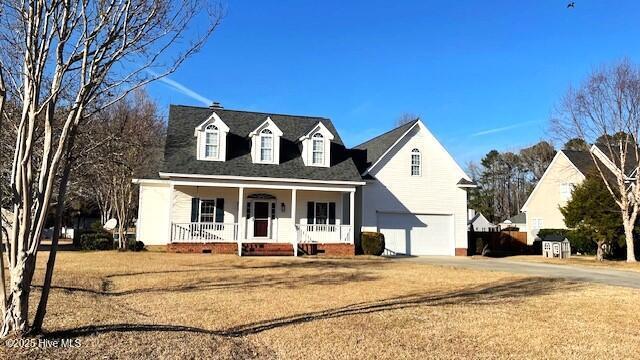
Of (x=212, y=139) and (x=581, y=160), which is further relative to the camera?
(x=581, y=160)

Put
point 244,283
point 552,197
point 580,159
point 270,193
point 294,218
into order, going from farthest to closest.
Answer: point 552,197 < point 580,159 < point 270,193 < point 294,218 < point 244,283

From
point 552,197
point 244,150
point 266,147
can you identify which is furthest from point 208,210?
point 552,197

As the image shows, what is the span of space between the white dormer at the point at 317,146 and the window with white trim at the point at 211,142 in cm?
424

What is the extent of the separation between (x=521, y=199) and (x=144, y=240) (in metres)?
56.8

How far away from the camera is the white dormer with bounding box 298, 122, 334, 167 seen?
25172 mm

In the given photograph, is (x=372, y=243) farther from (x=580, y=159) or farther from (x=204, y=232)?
(x=580, y=159)

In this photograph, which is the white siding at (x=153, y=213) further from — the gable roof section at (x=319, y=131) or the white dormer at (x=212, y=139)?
the gable roof section at (x=319, y=131)

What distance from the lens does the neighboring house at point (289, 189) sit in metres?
23.3

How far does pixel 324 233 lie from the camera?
80.7 ft

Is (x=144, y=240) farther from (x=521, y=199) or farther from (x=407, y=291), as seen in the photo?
Answer: (x=521, y=199)

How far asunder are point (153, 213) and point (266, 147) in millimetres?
6450

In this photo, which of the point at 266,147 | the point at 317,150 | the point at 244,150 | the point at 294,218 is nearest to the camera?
the point at 294,218

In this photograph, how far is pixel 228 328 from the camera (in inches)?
296

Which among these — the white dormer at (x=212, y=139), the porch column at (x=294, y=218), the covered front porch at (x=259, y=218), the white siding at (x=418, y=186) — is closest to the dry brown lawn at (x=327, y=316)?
the covered front porch at (x=259, y=218)
